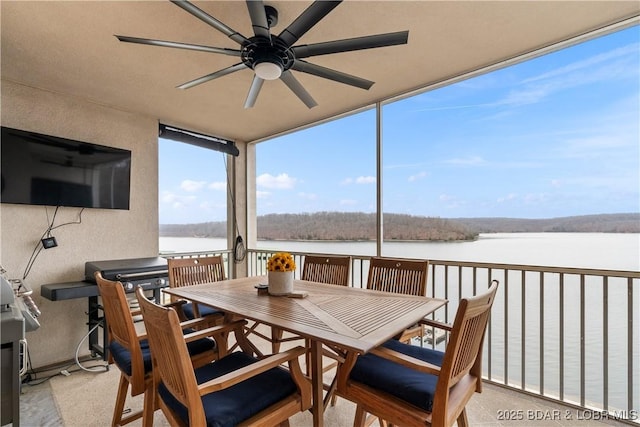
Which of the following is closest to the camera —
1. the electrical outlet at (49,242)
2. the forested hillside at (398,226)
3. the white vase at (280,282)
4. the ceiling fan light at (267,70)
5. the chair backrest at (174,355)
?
the chair backrest at (174,355)

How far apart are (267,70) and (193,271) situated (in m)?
1.89

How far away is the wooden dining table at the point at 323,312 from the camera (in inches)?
54.2

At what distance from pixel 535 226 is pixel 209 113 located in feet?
11.6

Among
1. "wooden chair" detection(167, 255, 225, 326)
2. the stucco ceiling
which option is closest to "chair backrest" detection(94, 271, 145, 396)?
"wooden chair" detection(167, 255, 225, 326)

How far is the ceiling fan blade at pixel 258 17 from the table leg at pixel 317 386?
5.20 feet

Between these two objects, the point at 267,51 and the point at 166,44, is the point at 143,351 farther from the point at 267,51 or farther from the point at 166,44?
the point at 267,51

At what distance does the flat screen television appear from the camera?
8.80ft

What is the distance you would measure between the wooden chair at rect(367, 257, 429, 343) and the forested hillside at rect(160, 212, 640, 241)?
868 mm

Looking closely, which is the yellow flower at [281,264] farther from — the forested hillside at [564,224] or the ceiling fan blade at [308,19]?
the forested hillside at [564,224]

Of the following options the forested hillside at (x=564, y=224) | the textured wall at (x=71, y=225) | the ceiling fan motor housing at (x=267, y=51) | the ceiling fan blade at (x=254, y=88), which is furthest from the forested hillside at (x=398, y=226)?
the ceiling fan motor housing at (x=267, y=51)

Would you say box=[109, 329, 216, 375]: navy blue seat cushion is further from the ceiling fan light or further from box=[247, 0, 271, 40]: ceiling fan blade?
box=[247, 0, 271, 40]: ceiling fan blade

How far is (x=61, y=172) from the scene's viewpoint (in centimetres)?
295

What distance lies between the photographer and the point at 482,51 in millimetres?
2410

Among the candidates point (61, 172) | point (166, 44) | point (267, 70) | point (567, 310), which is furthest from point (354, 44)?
point (61, 172)
